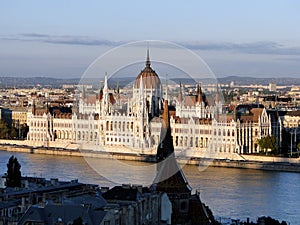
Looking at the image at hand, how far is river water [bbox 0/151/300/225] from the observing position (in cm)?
1498

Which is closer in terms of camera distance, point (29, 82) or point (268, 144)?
point (268, 144)

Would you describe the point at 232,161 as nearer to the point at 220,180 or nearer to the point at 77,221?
the point at 220,180

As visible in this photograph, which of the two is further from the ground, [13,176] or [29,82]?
[29,82]

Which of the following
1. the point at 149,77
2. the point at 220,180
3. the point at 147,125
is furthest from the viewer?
the point at 147,125

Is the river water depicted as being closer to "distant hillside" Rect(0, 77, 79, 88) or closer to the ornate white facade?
the ornate white facade

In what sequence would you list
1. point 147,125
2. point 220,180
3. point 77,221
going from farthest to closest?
1. point 147,125
2. point 220,180
3. point 77,221

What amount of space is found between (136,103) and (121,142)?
1.92 m

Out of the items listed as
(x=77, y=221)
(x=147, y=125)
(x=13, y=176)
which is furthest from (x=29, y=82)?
(x=77, y=221)

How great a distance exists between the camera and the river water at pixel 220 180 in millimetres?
14984

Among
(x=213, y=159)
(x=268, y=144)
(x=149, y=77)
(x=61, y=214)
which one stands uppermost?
(x=149, y=77)

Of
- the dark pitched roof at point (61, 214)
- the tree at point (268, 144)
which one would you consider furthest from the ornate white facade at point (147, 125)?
the dark pitched roof at point (61, 214)

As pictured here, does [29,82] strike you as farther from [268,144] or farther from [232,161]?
[232,161]

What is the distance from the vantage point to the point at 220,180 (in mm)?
20062

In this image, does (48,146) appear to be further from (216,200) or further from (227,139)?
(216,200)
